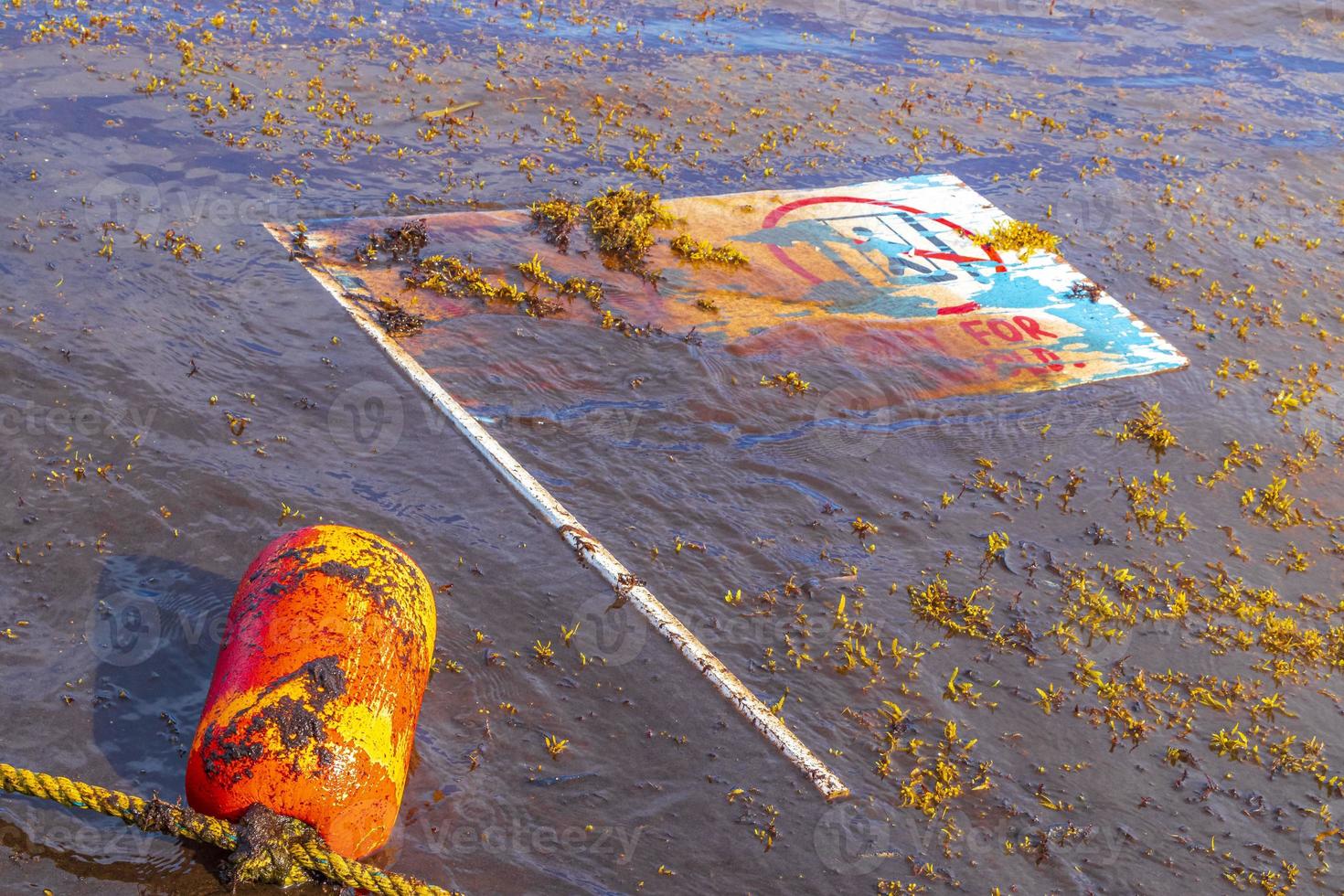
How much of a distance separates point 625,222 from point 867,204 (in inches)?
123

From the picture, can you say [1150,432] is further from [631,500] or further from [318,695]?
[318,695]

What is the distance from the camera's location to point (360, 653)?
16.0ft

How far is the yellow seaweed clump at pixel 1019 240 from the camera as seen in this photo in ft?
38.2

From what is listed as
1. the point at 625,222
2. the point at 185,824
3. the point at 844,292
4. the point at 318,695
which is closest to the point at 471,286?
the point at 625,222

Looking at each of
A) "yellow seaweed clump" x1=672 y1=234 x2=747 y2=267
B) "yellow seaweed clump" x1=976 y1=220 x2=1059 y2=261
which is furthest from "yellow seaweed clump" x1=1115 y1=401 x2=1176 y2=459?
"yellow seaweed clump" x1=672 y1=234 x2=747 y2=267

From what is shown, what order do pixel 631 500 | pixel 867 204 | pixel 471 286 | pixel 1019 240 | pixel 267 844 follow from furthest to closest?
pixel 867 204 → pixel 1019 240 → pixel 471 286 → pixel 631 500 → pixel 267 844

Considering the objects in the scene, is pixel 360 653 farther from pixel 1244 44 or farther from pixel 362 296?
pixel 1244 44

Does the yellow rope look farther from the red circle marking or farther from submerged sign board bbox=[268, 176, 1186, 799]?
the red circle marking

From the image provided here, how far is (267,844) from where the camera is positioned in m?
4.57

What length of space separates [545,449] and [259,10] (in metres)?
9.07

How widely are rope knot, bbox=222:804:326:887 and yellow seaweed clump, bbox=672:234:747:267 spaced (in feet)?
→ 23.0

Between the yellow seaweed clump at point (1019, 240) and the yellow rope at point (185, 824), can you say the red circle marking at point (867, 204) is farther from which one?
the yellow rope at point (185, 824)

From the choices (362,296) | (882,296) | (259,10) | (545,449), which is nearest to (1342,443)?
(882,296)

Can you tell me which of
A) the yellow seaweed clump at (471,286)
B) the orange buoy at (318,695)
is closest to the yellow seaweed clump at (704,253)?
the yellow seaweed clump at (471,286)
